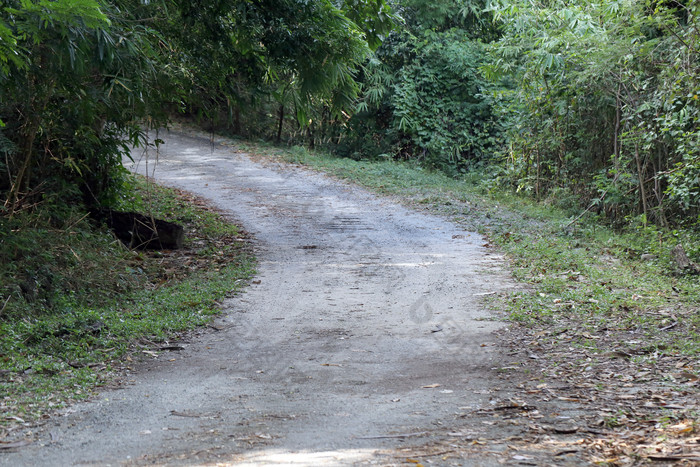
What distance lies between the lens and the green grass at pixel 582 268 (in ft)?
20.7

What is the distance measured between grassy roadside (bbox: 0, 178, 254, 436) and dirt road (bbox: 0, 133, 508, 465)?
0.32m

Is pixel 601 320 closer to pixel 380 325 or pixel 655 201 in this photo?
pixel 380 325

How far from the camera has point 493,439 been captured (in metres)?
3.79

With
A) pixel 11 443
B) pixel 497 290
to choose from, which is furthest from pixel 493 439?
pixel 497 290

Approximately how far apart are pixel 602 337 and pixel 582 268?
9.36 ft

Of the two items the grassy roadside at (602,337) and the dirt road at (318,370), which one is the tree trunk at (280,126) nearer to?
the grassy roadside at (602,337)

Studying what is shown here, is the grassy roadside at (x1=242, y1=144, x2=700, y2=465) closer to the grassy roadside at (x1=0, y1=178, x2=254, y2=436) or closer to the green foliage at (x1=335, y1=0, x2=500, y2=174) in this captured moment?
the grassy roadside at (x1=0, y1=178, x2=254, y2=436)

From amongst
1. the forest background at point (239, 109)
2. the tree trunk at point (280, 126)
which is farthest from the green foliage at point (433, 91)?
the forest background at point (239, 109)

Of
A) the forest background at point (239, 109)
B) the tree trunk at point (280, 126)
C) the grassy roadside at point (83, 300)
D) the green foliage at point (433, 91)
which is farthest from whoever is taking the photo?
the tree trunk at point (280, 126)

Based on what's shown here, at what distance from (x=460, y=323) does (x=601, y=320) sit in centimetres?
135

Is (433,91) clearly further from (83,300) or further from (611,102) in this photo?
(83,300)

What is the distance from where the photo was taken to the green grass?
20.7 ft

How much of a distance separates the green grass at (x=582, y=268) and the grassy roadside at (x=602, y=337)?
2 cm

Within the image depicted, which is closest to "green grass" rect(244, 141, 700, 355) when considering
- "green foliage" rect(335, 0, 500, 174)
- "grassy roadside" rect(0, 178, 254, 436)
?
"grassy roadside" rect(0, 178, 254, 436)
